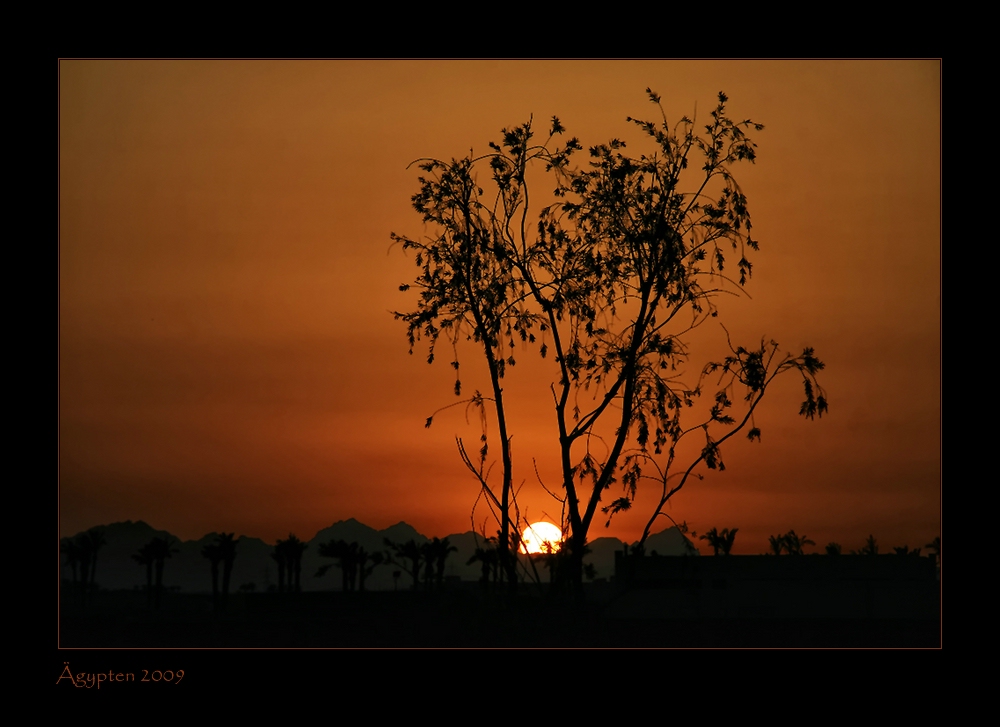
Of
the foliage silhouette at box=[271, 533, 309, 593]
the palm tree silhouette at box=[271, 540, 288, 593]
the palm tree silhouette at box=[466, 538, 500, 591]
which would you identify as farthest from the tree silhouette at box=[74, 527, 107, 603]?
the palm tree silhouette at box=[466, 538, 500, 591]

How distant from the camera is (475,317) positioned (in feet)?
51.3

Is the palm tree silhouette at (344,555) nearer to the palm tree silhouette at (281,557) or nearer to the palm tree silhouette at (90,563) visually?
the palm tree silhouette at (281,557)

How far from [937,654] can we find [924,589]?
22.5m

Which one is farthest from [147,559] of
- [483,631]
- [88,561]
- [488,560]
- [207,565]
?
[483,631]

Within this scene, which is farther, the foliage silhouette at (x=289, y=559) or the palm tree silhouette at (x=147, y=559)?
the foliage silhouette at (x=289, y=559)

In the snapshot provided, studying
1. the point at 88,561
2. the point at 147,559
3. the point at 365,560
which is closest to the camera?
the point at 88,561

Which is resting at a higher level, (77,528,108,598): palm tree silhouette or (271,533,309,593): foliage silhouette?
(77,528,108,598): palm tree silhouette

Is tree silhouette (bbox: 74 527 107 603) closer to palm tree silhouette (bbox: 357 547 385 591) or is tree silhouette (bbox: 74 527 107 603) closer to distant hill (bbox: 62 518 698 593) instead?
distant hill (bbox: 62 518 698 593)

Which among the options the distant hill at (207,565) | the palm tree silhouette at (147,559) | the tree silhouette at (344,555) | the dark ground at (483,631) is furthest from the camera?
the tree silhouette at (344,555)

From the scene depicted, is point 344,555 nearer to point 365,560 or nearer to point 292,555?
point 292,555

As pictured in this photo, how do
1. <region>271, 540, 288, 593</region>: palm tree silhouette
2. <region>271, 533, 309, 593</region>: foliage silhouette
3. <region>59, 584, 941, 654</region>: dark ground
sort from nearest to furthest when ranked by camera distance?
<region>59, 584, 941, 654</region>: dark ground, <region>271, 540, 288, 593</region>: palm tree silhouette, <region>271, 533, 309, 593</region>: foliage silhouette

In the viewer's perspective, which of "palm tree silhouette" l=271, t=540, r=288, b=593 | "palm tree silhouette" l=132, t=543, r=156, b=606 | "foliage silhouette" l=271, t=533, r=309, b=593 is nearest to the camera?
"palm tree silhouette" l=132, t=543, r=156, b=606

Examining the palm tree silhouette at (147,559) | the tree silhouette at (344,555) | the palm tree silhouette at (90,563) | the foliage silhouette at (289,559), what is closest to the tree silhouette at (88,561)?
the palm tree silhouette at (90,563)

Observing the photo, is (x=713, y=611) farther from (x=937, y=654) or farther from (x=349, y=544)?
(x=349, y=544)
